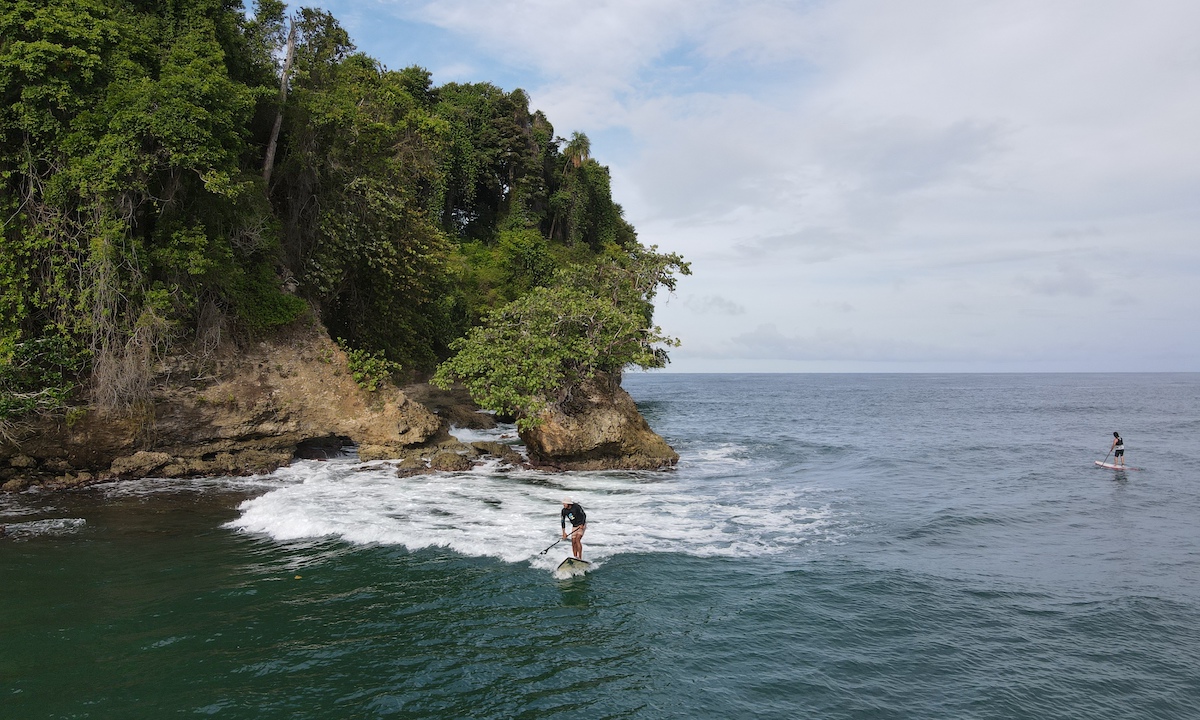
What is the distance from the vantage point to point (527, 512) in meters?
18.0

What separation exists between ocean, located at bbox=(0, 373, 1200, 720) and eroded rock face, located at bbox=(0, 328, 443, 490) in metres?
1.32

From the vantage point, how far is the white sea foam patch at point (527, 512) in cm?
1543

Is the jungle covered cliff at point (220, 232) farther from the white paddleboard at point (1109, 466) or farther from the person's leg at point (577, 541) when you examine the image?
the white paddleboard at point (1109, 466)

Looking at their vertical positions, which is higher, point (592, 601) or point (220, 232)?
point (220, 232)

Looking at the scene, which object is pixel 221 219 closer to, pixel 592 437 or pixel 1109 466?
pixel 592 437

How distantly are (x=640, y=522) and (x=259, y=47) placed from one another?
70.2 feet

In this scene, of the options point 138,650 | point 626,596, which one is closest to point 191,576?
point 138,650

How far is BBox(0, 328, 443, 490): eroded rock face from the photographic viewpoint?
19.7m

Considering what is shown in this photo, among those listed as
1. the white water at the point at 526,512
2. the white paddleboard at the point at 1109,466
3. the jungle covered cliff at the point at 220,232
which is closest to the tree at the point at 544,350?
the jungle covered cliff at the point at 220,232

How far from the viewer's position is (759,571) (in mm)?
14023

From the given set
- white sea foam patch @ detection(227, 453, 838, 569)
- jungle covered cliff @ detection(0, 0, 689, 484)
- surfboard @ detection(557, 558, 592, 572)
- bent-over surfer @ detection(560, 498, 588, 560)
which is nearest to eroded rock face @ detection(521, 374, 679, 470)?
jungle covered cliff @ detection(0, 0, 689, 484)

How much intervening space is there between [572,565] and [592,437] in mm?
11277

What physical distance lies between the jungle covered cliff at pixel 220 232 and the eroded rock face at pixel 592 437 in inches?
28.2

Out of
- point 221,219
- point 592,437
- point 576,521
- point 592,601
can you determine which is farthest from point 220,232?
point 592,601
